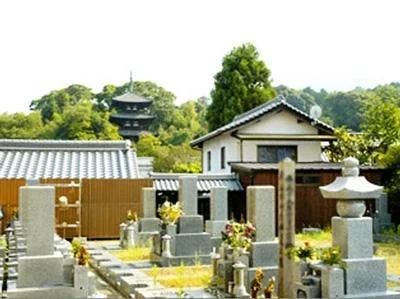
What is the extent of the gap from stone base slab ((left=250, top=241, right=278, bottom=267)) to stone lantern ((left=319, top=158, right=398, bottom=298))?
1895mm

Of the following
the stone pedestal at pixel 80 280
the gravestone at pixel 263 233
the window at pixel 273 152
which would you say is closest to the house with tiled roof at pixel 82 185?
the window at pixel 273 152

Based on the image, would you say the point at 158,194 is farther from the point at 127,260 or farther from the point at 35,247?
the point at 35,247

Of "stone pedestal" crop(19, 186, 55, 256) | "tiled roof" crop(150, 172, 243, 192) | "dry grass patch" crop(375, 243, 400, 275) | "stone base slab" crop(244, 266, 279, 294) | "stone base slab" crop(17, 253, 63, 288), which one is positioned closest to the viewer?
"stone base slab" crop(17, 253, 63, 288)

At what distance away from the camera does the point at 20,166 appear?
70.7 feet

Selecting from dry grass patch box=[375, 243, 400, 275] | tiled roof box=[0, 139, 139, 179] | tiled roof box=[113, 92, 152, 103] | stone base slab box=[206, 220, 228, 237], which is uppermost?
tiled roof box=[113, 92, 152, 103]

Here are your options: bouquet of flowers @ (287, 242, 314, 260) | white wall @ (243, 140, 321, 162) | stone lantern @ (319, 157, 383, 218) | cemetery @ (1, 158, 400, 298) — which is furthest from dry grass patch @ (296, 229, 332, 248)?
stone lantern @ (319, 157, 383, 218)

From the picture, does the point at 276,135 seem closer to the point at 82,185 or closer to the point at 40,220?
the point at 82,185

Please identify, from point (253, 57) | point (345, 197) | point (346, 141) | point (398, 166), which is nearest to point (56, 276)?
point (345, 197)

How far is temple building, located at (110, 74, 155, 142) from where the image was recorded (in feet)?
202

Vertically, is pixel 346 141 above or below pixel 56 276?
above

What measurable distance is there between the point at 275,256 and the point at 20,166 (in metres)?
14.1

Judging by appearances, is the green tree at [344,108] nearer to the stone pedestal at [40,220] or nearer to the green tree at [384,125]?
the green tree at [384,125]

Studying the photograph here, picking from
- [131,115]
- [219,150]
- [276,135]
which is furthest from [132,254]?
→ [131,115]

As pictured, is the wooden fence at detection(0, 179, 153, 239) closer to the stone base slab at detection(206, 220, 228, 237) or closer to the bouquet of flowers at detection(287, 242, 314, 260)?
the stone base slab at detection(206, 220, 228, 237)
